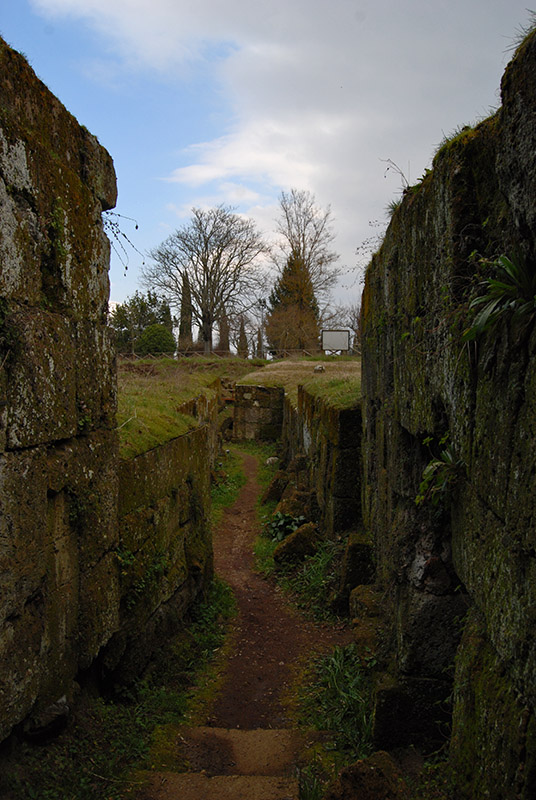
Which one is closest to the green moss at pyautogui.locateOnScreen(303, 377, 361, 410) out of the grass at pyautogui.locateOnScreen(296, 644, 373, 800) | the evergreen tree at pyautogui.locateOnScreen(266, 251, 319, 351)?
the grass at pyautogui.locateOnScreen(296, 644, 373, 800)

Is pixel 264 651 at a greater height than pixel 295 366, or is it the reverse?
A: pixel 295 366

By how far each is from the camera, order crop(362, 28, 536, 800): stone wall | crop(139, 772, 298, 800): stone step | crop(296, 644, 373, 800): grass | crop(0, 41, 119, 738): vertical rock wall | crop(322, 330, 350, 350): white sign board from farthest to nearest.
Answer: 1. crop(322, 330, 350, 350): white sign board
2. crop(296, 644, 373, 800): grass
3. crop(139, 772, 298, 800): stone step
4. crop(0, 41, 119, 738): vertical rock wall
5. crop(362, 28, 536, 800): stone wall

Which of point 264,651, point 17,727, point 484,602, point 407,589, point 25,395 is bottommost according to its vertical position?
point 264,651

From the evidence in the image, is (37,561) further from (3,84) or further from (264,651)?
(264,651)

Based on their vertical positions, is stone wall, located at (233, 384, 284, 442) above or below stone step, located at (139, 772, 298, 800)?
above

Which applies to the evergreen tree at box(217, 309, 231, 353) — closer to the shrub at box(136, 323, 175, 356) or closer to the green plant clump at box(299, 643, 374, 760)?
the shrub at box(136, 323, 175, 356)

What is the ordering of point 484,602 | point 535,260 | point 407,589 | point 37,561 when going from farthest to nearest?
point 407,589 → point 37,561 → point 484,602 → point 535,260

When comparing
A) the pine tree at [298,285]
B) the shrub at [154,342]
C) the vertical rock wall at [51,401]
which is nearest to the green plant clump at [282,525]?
the vertical rock wall at [51,401]

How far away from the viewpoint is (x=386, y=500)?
16.7 ft

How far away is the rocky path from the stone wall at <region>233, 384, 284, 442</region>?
39.2 feet

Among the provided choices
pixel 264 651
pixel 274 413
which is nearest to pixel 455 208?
pixel 264 651

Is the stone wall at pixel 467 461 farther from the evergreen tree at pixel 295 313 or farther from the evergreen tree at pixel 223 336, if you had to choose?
the evergreen tree at pixel 223 336

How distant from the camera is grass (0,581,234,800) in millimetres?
2881

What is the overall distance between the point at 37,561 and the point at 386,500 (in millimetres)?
3016
